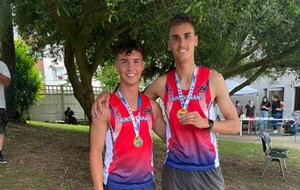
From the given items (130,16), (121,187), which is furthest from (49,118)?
(121,187)

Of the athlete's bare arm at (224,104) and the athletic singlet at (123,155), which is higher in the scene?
the athlete's bare arm at (224,104)

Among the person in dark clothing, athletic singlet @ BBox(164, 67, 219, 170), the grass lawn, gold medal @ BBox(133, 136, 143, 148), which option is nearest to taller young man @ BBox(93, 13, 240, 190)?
athletic singlet @ BBox(164, 67, 219, 170)

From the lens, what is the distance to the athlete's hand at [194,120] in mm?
2279

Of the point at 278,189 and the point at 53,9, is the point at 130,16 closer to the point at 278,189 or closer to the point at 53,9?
the point at 53,9

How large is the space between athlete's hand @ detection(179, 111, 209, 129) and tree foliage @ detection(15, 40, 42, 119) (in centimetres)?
1065

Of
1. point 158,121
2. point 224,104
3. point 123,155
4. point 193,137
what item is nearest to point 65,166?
point 158,121

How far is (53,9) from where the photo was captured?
4203 millimetres

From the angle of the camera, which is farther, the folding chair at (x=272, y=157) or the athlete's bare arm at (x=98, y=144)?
the folding chair at (x=272, y=157)

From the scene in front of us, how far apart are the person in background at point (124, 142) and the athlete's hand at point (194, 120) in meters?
0.29

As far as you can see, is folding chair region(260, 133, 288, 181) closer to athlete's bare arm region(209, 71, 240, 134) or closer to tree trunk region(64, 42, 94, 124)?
tree trunk region(64, 42, 94, 124)

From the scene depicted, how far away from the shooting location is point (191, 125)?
7.80 ft

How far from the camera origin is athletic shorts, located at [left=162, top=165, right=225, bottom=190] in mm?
2449

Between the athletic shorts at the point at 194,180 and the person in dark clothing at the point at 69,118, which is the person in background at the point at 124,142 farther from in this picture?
the person in dark clothing at the point at 69,118

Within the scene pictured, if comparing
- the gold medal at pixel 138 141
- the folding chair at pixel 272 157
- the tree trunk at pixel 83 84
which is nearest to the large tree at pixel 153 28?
the tree trunk at pixel 83 84
